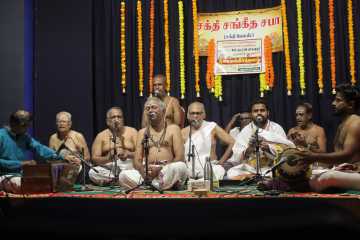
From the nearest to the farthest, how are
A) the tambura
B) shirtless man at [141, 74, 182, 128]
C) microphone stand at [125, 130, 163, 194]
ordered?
the tambura, microphone stand at [125, 130, 163, 194], shirtless man at [141, 74, 182, 128]

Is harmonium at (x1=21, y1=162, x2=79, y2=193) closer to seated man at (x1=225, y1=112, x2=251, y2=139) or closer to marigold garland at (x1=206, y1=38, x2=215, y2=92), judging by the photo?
seated man at (x1=225, y1=112, x2=251, y2=139)

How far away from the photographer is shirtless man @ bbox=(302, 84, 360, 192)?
4804 millimetres

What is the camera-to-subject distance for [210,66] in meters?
8.75

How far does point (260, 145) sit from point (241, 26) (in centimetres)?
306

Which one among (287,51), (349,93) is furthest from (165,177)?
(287,51)

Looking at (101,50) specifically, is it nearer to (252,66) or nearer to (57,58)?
(57,58)

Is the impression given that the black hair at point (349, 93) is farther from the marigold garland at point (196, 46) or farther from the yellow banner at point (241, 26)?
the marigold garland at point (196, 46)

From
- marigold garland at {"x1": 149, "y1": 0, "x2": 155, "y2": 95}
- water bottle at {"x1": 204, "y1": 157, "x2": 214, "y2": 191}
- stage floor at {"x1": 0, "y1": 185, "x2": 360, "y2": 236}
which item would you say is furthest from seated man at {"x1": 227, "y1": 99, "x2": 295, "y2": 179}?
stage floor at {"x1": 0, "y1": 185, "x2": 360, "y2": 236}

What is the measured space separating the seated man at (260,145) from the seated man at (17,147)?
248cm

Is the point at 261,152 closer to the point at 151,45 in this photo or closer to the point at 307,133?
Result: the point at 307,133

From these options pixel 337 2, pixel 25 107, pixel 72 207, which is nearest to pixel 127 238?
pixel 72 207

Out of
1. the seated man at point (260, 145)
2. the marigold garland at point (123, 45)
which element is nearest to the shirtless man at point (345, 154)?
the seated man at point (260, 145)

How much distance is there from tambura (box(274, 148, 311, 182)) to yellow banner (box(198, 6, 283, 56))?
12.6 feet

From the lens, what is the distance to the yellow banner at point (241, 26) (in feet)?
28.2
